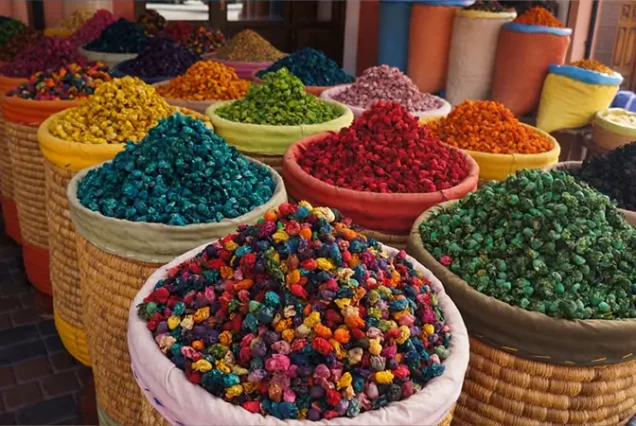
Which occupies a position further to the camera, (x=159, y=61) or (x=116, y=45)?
(x=116, y=45)

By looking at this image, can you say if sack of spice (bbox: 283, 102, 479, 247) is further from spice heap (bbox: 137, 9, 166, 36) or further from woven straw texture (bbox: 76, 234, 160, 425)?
spice heap (bbox: 137, 9, 166, 36)

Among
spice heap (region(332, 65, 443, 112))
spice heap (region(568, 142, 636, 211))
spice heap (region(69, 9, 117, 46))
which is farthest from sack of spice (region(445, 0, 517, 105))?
spice heap (region(69, 9, 117, 46))

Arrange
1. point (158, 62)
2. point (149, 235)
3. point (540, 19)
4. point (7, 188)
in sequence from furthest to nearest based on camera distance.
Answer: point (540, 19) < point (158, 62) < point (7, 188) < point (149, 235)

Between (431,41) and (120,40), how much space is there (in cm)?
199

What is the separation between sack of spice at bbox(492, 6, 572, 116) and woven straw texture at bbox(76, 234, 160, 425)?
2715 mm

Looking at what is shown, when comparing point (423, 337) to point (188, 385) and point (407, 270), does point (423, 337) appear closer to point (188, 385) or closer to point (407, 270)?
point (407, 270)

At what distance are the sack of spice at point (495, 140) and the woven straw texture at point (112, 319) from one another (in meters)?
1.23

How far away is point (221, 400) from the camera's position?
880 millimetres

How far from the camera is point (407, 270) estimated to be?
1.18 meters

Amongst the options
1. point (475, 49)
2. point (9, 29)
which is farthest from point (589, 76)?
point (9, 29)

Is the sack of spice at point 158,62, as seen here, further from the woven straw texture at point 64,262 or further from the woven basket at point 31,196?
the woven straw texture at point 64,262

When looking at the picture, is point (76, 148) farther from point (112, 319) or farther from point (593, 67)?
point (593, 67)

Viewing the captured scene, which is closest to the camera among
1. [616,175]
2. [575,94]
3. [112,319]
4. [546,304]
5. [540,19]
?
[546,304]

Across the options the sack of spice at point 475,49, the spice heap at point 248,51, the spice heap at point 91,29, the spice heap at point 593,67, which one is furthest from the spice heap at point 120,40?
the spice heap at point 593,67
